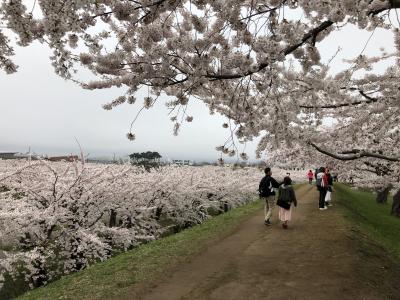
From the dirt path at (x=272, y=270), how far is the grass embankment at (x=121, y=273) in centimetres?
47

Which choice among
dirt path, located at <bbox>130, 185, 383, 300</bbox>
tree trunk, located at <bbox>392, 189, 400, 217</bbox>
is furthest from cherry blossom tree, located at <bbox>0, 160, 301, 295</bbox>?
tree trunk, located at <bbox>392, 189, 400, 217</bbox>

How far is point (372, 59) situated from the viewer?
1126 cm

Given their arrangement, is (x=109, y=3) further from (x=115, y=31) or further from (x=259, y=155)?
(x=259, y=155)

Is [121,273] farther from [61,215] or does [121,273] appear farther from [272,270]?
[61,215]

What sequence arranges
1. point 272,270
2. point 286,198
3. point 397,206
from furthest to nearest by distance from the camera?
point 397,206
point 286,198
point 272,270

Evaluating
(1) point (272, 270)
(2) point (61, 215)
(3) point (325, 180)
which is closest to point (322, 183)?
(3) point (325, 180)

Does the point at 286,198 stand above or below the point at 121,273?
above

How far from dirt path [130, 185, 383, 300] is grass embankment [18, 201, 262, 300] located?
1.56ft

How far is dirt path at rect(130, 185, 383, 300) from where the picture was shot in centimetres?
802

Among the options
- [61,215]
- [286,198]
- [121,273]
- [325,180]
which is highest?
[325,180]

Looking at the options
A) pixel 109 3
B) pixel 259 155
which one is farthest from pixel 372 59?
pixel 109 3

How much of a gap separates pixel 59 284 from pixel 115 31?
19.5 ft

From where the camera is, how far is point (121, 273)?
946 centimetres

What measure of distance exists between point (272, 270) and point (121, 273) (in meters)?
3.43
